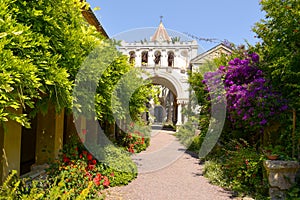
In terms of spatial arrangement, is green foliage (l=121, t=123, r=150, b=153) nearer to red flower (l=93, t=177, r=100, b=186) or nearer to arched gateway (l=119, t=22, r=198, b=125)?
red flower (l=93, t=177, r=100, b=186)

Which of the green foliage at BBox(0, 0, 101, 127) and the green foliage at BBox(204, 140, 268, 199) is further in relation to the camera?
the green foliage at BBox(204, 140, 268, 199)

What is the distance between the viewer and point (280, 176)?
3.79 meters

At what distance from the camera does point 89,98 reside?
363 cm

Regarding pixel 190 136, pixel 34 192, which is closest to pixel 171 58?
pixel 190 136

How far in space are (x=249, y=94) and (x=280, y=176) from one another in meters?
2.05

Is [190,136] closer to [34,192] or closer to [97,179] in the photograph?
[97,179]

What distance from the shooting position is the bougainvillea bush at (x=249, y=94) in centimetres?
476

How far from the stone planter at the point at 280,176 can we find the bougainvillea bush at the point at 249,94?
121 centimetres

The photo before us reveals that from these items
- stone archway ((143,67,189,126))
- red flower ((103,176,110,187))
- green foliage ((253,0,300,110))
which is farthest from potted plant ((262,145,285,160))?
stone archway ((143,67,189,126))

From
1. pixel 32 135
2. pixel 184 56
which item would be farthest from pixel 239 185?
pixel 184 56

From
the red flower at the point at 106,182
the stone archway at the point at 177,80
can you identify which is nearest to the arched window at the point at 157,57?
the stone archway at the point at 177,80

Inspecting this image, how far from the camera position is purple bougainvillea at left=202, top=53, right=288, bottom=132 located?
187 inches

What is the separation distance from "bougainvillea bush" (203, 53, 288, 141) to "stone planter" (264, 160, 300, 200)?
3.97 feet

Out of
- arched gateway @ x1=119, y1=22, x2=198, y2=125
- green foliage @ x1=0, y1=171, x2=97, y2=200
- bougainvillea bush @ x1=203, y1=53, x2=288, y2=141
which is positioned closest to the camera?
green foliage @ x1=0, y1=171, x2=97, y2=200
